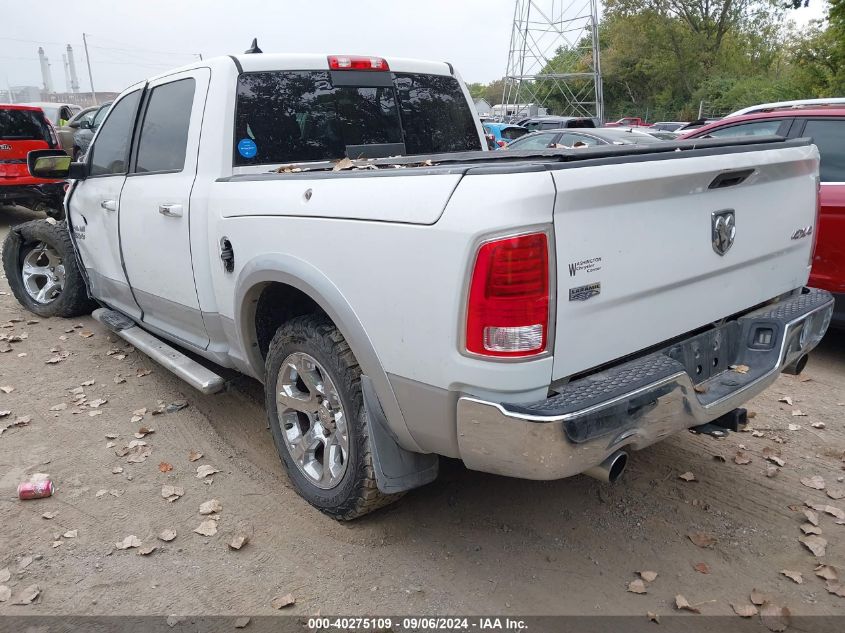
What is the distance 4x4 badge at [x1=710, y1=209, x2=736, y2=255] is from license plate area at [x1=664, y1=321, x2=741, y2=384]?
347 millimetres

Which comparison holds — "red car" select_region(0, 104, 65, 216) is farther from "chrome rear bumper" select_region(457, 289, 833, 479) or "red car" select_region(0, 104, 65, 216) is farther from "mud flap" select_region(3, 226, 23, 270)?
"chrome rear bumper" select_region(457, 289, 833, 479)

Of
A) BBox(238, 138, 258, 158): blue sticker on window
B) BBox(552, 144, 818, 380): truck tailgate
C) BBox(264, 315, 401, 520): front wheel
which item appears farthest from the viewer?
BBox(238, 138, 258, 158): blue sticker on window

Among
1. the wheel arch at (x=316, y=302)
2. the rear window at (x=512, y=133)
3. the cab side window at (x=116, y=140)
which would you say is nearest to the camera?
the wheel arch at (x=316, y=302)

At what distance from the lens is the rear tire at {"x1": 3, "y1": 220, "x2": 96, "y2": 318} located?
18.7ft

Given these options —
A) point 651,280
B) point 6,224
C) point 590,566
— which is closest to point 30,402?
point 590,566

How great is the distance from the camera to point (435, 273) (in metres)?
2.20

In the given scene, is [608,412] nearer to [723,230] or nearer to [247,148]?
[723,230]

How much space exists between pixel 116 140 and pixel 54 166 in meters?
0.72

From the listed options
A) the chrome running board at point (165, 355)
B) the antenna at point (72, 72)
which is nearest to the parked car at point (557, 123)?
the chrome running board at point (165, 355)

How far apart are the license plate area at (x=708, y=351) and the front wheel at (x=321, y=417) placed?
126 cm

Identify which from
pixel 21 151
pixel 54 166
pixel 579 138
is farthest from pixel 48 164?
pixel 579 138

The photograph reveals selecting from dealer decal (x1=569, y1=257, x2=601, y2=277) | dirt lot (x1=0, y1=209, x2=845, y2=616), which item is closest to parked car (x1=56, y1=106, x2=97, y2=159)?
dirt lot (x1=0, y1=209, x2=845, y2=616)

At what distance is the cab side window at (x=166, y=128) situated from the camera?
3703 mm

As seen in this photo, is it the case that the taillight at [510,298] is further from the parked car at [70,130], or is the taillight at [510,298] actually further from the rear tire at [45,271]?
the parked car at [70,130]
